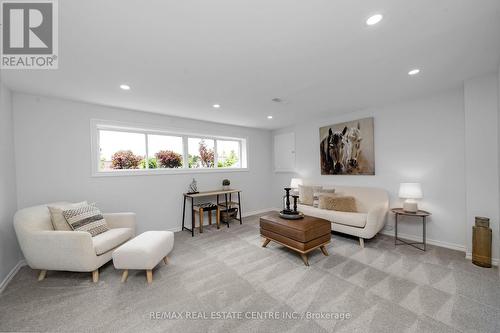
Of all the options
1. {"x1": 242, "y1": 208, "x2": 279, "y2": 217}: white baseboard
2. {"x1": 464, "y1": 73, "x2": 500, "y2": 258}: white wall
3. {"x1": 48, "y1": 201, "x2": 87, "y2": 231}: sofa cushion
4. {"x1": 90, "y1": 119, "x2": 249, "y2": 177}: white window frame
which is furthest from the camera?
{"x1": 242, "y1": 208, "x2": 279, "y2": 217}: white baseboard

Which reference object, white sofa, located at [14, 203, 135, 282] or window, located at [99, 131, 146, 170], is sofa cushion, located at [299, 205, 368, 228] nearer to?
white sofa, located at [14, 203, 135, 282]

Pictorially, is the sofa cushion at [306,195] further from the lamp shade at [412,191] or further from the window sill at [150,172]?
the window sill at [150,172]

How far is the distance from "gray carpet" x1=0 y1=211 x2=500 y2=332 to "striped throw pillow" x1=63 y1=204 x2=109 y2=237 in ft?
1.73

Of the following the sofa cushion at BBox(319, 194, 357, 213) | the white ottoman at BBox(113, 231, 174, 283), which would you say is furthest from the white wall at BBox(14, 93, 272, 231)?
the sofa cushion at BBox(319, 194, 357, 213)

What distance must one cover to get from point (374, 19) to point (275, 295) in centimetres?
258

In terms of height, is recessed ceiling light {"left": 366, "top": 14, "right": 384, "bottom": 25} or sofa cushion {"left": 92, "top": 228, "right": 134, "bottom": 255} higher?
recessed ceiling light {"left": 366, "top": 14, "right": 384, "bottom": 25}

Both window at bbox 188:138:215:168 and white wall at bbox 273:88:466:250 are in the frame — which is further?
window at bbox 188:138:215:168

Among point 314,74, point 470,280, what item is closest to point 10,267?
point 314,74

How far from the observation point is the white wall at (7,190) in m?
2.27

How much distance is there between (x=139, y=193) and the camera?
12.0 ft

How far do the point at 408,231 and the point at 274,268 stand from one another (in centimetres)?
259

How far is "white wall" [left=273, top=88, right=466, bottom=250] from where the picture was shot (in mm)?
2906

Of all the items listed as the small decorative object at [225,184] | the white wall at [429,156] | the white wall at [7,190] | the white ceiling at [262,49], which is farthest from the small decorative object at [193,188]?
the white wall at [429,156]

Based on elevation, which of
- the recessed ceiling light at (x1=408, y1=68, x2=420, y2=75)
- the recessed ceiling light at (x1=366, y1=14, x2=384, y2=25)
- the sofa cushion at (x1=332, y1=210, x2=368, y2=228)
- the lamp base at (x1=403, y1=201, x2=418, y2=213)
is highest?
the recessed ceiling light at (x1=408, y1=68, x2=420, y2=75)
